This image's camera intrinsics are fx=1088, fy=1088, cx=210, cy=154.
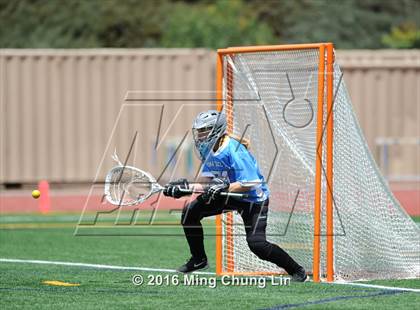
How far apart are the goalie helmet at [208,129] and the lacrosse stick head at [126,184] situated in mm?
638

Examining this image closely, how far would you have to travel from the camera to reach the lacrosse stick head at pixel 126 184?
384 inches

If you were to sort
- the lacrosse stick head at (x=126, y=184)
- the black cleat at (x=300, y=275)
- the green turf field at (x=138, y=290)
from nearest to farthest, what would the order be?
the green turf field at (x=138, y=290) < the black cleat at (x=300, y=275) < the lacrosse stick head at (x=126, y=184)

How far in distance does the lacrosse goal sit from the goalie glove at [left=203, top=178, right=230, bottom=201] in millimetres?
894

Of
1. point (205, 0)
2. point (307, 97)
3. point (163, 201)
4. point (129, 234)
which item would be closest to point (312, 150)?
point (307, 97)

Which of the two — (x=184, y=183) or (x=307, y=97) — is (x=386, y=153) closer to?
(x=307, y=97)

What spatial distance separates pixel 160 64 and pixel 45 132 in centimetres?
287

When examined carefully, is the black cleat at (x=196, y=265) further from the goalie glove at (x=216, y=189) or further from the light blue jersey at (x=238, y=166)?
the light blue jersey at (x=238, y=166)

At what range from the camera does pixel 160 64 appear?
23562 mm

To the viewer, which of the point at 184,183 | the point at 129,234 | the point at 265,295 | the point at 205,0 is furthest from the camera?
the point at 205,0

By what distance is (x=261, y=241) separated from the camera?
370 inches

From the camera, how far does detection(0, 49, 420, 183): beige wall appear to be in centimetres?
2322

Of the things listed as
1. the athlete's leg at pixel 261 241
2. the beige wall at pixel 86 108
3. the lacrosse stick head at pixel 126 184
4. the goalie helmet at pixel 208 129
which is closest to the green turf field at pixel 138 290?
the athlete's leg at pixel 261 241

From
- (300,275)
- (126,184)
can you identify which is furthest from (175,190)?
(300,275)

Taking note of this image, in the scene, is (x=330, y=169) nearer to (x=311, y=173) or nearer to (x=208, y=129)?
(x=311, y=173)
